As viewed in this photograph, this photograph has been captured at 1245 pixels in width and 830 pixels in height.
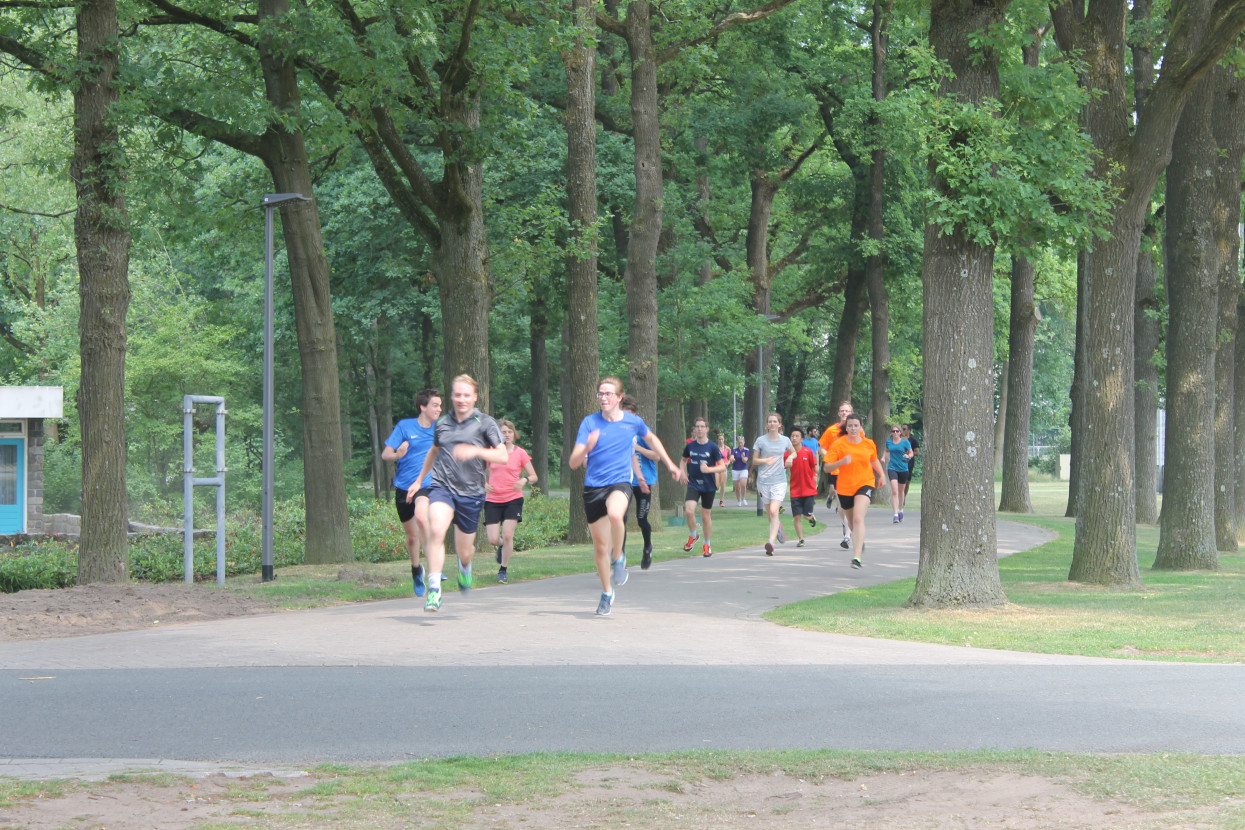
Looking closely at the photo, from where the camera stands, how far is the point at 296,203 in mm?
19047

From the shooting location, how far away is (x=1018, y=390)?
114ft

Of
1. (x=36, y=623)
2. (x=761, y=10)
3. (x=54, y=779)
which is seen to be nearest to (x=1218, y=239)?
(x=761, y=10)

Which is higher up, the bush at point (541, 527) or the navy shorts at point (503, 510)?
the navy shorts at point (503, 510)

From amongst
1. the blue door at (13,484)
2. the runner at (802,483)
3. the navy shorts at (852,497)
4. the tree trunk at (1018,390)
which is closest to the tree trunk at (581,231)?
the runner at (802,483)

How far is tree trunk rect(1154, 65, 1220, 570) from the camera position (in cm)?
1825

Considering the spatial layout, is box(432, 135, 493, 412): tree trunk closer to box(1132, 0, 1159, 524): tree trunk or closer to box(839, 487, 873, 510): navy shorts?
box(839, 487, 873, 510): navy shorts

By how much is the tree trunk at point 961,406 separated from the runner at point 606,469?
2553 mm

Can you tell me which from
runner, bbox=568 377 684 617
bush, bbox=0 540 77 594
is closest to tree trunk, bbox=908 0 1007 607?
runner, bbox=568 377 684 617

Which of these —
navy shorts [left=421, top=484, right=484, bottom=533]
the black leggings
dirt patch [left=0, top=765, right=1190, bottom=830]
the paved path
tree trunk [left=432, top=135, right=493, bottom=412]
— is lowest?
the paved path

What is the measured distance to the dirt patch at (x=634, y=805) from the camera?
5340 millimetres

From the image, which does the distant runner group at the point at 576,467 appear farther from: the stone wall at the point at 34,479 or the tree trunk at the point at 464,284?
the stone wall at the point at 34,479

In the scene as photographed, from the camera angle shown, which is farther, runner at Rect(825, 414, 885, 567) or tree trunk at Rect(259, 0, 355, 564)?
tree trunk at Rect(259, 0, 355, 564)

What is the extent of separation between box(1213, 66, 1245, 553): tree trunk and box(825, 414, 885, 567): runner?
237 inches

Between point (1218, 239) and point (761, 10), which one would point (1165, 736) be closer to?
point (1218, 239)
